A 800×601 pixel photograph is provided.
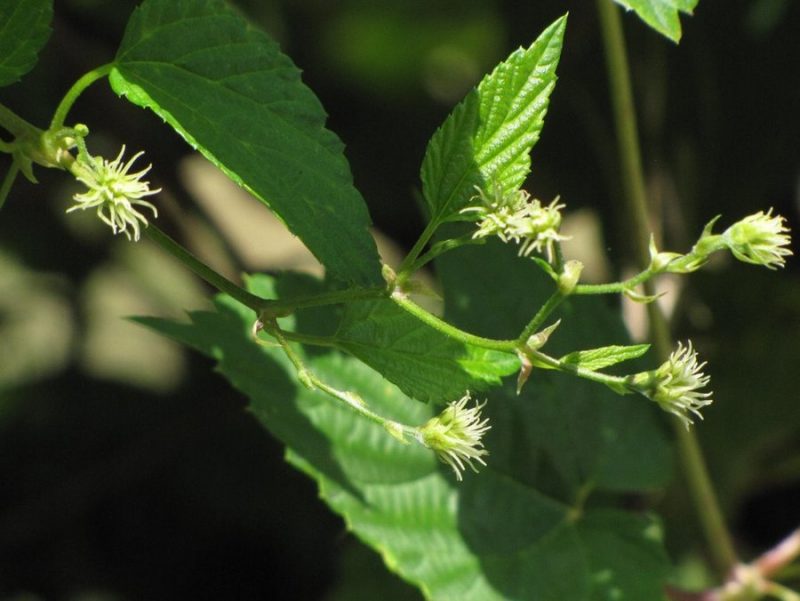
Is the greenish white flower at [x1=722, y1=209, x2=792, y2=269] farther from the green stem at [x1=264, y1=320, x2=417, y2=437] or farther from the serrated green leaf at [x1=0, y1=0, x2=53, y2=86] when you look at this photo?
the serrated green leaf at [x1=0, y1=0, x2=53, y2=86]

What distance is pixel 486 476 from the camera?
1.02 meters

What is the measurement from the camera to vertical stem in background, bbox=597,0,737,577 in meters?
1.00

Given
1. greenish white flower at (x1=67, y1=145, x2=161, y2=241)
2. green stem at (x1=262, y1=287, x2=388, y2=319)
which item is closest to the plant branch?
green stem at (x1=262, y1=287, x2=388, y2=319)

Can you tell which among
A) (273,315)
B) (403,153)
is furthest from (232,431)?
(273,315)

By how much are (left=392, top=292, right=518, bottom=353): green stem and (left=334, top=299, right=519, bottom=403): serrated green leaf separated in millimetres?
25

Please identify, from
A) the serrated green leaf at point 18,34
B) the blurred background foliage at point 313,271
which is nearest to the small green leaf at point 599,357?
the serrated green leaf at point 18,34

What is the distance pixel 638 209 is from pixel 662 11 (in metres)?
0.35

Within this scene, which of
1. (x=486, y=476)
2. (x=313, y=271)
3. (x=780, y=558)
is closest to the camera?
(x=486, y=476)

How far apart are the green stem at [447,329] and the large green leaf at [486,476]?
0.72ft

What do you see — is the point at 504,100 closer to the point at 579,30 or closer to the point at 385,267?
the point at 385,267

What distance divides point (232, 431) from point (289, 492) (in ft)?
0.43

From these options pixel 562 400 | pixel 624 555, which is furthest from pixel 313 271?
pixel 624 555

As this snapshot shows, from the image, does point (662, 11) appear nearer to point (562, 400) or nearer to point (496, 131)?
point (496, 131)

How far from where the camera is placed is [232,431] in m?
1.63
